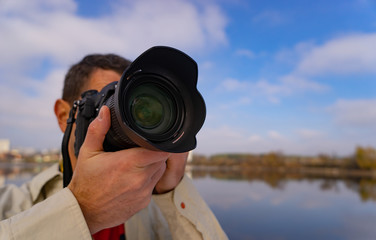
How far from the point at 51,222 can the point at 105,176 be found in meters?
0.15

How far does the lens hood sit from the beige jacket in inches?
8.8

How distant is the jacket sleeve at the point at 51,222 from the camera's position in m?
0.52

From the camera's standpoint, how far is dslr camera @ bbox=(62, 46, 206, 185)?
0.60 m

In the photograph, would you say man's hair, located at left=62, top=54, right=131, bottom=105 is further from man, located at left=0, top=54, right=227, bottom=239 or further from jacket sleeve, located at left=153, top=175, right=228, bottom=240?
jacket sleeve, located at left=153, top=175, right=228, bottom=240

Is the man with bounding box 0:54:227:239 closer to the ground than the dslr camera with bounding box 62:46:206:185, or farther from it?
closer to the ground

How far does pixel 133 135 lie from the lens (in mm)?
556

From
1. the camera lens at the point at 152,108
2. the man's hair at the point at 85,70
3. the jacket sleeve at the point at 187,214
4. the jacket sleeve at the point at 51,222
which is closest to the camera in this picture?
the jacket sleeve at the point at 51,222

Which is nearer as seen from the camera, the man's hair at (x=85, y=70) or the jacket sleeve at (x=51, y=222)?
the jacket sleeve at (x=51, y=222)

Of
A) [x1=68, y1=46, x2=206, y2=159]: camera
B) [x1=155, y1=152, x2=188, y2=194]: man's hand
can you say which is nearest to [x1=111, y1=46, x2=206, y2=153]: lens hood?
[x1=68, y1=46, x2=206, y2=159]: camera

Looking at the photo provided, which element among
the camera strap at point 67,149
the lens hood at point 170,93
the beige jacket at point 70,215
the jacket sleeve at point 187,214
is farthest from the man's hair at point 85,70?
the jacket sleeve at point 187,214

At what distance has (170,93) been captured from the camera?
0.73 m

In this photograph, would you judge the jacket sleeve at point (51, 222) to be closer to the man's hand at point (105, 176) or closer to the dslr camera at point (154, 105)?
the man's hand at point (105, 176)

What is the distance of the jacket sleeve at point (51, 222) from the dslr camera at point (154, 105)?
159 mm

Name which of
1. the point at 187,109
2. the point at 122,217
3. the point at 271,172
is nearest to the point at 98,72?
the point at 187,109
